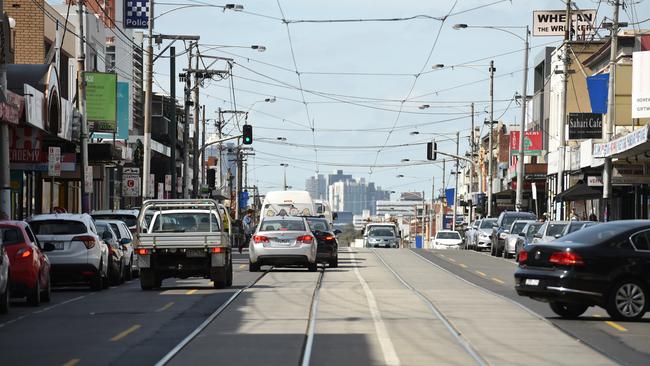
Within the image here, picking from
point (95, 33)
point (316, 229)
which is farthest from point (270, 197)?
point (95, 33)

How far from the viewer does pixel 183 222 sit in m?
28.6

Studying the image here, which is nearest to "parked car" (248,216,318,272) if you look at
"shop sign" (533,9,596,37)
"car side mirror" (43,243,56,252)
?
"car side mirror" (43,243,56,252)

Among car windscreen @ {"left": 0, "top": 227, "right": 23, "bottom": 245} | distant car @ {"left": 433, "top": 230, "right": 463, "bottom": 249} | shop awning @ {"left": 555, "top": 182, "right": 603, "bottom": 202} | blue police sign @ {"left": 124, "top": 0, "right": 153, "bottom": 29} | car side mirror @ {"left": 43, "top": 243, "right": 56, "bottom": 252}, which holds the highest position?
blue police sign @ {"left": 124, "top": 0, "right": 153, "bottom": 29}

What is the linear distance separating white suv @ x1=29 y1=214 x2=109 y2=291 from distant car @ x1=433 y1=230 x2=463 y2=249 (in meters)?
50.3

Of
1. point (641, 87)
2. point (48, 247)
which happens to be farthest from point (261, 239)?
point (641, 87)

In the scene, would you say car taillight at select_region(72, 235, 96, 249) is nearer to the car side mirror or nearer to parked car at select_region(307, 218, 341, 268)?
the car side mirror

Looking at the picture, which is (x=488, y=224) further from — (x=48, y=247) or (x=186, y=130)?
(x=48, y=247)

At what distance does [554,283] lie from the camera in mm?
19875

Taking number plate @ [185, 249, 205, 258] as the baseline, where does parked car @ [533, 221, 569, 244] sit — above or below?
above

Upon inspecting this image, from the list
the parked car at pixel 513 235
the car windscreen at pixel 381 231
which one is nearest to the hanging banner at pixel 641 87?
the parked car at pixel 513 235

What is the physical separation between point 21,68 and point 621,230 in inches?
1092

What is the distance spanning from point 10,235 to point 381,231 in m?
53.7

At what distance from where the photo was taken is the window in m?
20.2

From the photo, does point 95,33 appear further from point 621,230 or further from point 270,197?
point 621,230
